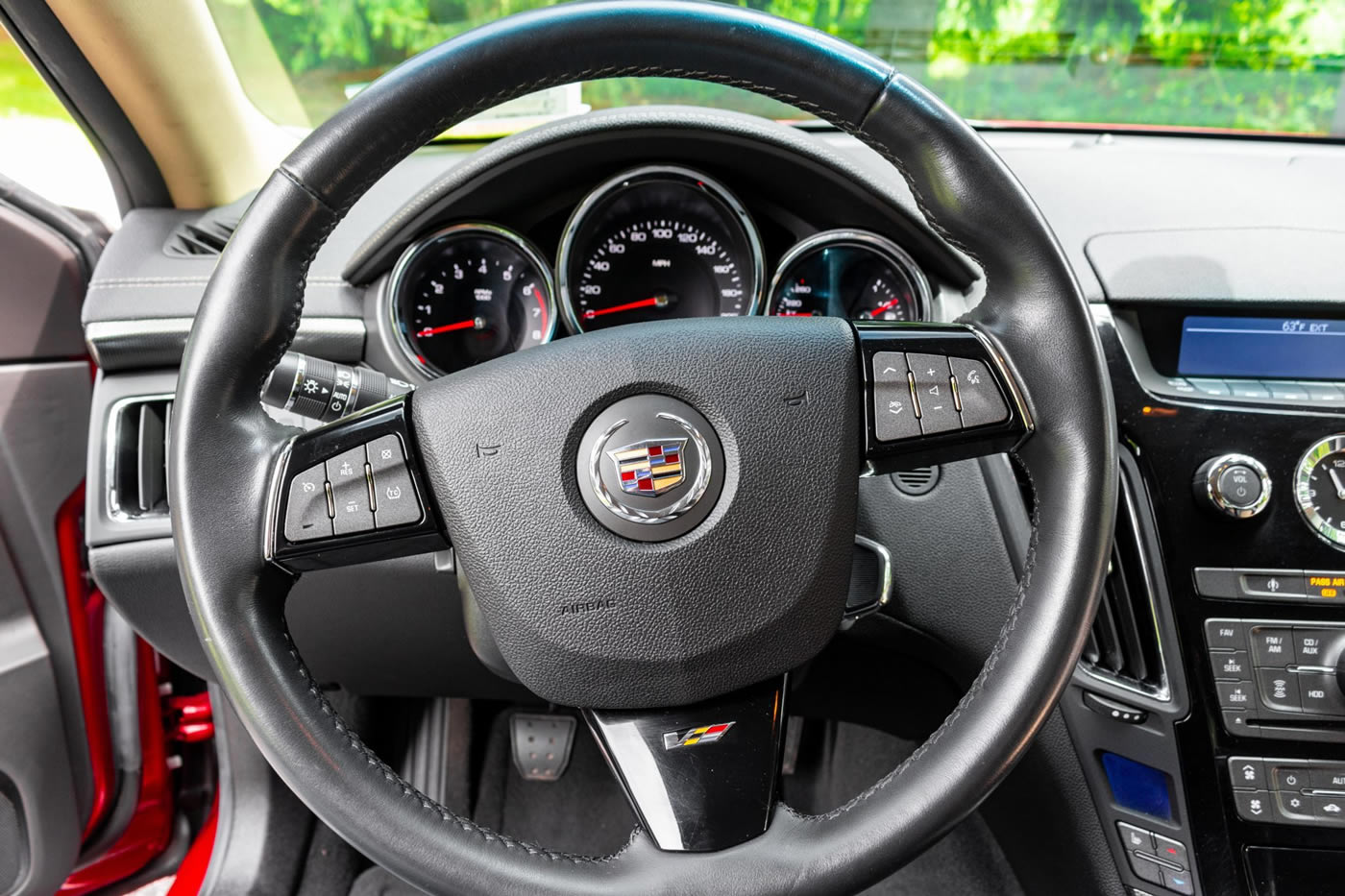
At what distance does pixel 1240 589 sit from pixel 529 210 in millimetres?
1005

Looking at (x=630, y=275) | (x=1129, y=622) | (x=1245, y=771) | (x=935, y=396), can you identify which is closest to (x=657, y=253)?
(x=630, y=275)

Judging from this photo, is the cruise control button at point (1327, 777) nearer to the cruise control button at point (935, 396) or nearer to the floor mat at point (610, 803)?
the floor mat at point (610, 803)

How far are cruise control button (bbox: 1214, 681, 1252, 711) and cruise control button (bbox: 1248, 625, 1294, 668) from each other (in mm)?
31

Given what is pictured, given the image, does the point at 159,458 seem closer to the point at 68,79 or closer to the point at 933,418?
the point at 68,79

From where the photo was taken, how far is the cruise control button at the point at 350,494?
0.75m

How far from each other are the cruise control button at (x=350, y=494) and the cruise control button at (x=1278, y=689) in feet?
3.35

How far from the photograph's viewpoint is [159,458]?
125 cm

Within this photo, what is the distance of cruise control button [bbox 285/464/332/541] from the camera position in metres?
0.74

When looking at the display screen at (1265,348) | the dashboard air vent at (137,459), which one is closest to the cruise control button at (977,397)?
the display screen at (1265,348)

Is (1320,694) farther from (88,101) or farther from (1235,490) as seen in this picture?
(88,101)

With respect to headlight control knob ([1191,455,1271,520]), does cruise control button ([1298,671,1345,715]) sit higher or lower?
lower

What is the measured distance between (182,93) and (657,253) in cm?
67

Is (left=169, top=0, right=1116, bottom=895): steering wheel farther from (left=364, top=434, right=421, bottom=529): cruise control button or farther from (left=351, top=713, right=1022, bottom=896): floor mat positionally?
(left=351, top=713, right=1022, bottom=896): floor mat

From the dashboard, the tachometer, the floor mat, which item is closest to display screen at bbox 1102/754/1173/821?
the dashboard
